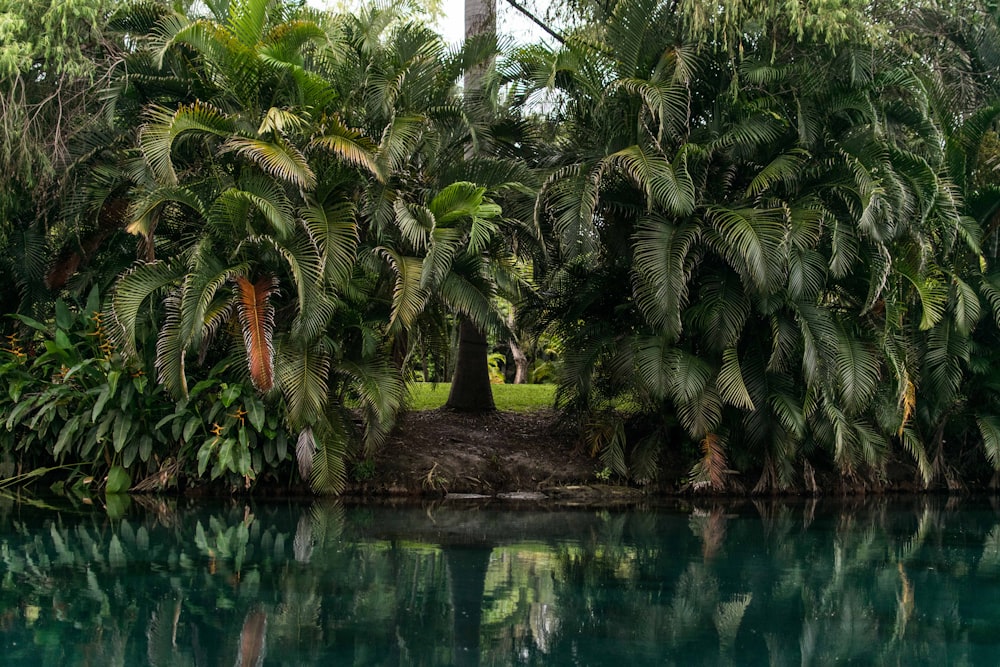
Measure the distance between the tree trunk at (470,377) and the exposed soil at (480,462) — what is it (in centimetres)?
58

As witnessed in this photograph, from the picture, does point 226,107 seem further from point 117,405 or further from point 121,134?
point 117,405

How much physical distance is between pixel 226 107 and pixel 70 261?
3.32 m

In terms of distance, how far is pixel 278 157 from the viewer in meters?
11.2

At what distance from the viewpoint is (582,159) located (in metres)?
13.5

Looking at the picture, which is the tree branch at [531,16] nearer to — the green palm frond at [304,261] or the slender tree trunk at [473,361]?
the slender tree trunk at [473,361]

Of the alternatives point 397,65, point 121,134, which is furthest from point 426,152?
point 121,134

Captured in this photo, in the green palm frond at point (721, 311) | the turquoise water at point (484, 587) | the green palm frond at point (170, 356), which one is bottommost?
the turquoise water at point (484, 587)

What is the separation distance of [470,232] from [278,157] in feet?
7.57

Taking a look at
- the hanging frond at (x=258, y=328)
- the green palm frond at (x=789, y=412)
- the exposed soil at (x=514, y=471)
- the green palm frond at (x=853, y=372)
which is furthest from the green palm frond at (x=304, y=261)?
the green palm frond at (x=853, y=372)

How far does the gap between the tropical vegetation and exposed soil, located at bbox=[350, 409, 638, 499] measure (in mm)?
437

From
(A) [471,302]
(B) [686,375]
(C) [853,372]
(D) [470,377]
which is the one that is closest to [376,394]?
(A) [471,302]

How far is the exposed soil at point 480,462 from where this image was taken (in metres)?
13.1

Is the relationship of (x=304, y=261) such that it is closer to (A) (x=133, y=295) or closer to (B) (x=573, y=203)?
(A) (x=133, y=295)

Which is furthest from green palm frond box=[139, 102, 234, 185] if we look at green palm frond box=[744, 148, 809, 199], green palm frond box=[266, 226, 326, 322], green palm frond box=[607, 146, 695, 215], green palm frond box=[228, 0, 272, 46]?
green palm frond box=[744, 148, 809, 199]
